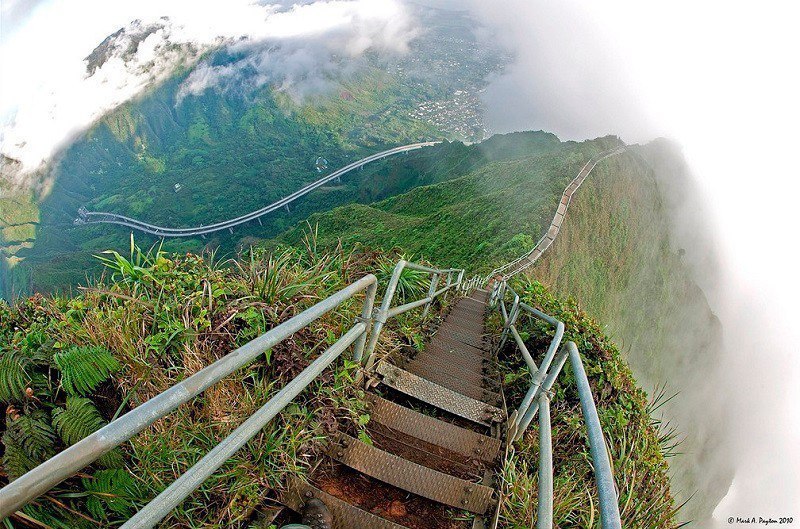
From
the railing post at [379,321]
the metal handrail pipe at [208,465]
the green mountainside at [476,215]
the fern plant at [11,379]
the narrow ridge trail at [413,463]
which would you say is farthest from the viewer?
the green mountainside at [476,215]

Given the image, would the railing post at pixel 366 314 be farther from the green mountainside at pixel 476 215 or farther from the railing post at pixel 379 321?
the green mountainside at pixel 476 215

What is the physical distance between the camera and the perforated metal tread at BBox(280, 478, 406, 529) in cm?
242

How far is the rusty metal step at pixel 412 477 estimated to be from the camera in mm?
2689

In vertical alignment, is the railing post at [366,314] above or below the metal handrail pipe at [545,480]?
above

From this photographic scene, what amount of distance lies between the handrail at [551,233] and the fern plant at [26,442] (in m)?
13.7

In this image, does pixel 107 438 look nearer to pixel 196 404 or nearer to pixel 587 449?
pixel 196 404

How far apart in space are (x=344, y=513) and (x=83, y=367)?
154 centimetres

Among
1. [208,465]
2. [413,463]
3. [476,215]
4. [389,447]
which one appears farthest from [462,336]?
[476,215]

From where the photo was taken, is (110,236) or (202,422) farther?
(110,236)

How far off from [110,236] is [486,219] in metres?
118

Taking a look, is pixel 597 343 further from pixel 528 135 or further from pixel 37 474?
pixel 528 135

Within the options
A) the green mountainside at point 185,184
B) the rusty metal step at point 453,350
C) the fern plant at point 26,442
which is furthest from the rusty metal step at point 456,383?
the green mountainside at point 185,184

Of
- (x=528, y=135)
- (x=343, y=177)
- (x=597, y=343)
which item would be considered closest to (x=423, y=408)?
(x=597, y=343)

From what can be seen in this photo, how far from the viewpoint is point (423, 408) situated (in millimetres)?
3715
